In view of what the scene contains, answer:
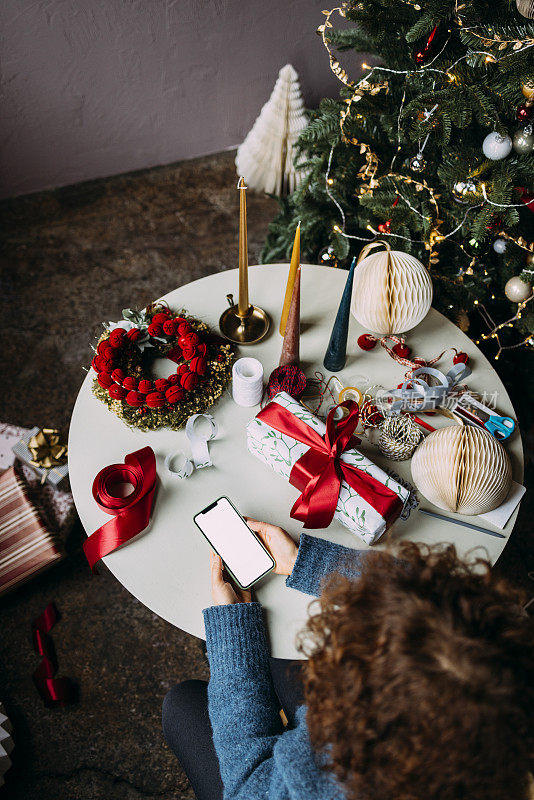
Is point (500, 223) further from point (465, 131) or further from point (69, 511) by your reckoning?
point (69, 511)

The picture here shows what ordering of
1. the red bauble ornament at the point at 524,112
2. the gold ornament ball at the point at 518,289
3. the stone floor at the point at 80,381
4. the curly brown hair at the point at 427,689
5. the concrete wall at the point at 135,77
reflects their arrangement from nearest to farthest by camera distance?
the curly brown hair at the point at 427,689 → the red bauble ornament at the point at 524,112 → the gold ornament ball at the point at 518,289 → the stone floor at the point at 80,381 → the concrete wall at the point at 135,77

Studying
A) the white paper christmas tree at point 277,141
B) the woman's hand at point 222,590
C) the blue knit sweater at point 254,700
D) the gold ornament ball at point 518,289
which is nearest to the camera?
the blue knit sweater at point 254,700

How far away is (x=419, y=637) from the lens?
0.69 metres

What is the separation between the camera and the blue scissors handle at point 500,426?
1.23 meters

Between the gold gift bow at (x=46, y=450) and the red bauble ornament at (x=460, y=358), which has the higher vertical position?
the red bauble ornament at (x=460, y=358)

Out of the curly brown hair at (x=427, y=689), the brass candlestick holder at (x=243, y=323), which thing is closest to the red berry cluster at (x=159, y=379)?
the brass candlestick holder at (x=243, y=323)

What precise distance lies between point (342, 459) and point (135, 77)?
6.22 feet

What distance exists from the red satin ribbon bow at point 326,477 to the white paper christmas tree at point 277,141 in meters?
1.38

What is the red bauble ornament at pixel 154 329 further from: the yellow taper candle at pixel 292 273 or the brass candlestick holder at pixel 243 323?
the yellow taper candle at pixel 292 273

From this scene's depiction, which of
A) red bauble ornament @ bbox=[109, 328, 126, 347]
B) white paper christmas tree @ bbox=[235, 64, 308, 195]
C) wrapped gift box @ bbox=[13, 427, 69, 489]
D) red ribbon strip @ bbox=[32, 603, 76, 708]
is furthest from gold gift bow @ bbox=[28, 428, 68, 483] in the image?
white paper christmas tree @ bbox=[235, 64, 308, 195]

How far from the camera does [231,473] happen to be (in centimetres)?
121

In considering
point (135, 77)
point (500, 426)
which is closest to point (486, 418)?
point (500, 426)

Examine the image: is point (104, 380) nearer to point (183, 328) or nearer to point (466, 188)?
point (183, 328)

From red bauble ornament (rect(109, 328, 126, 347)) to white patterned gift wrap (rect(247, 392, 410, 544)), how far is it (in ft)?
1.23
